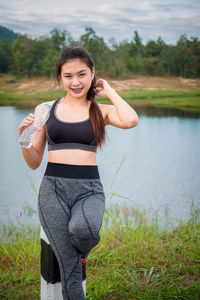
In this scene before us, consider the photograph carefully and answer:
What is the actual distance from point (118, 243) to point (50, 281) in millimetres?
973

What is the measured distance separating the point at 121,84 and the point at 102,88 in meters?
3.19

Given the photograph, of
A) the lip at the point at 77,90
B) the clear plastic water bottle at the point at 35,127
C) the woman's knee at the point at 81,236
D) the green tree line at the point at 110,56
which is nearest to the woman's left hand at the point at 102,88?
the lip at the point at 77,90

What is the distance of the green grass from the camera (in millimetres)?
4930

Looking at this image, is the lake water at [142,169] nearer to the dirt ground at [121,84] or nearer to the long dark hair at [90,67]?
the dirt ground at [121,84]

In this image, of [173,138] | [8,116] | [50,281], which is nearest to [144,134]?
[173,138]

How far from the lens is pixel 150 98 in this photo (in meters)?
5.38

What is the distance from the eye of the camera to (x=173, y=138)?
5031 millimetres

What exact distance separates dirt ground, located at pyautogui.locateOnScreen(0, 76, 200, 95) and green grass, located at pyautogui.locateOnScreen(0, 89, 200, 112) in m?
0.12

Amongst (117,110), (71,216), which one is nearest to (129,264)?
(71,216)

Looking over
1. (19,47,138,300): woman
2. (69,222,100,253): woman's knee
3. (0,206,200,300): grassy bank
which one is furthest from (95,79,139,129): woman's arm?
(0,206,200,300): grassy bank

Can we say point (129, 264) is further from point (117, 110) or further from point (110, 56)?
point (110, 56)

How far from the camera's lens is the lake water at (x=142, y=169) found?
10.8 ft

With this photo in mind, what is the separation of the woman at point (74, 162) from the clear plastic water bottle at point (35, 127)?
0.02 meters

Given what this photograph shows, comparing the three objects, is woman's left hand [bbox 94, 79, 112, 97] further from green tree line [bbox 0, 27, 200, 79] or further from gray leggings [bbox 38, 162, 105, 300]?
green tree line [bbox 0, 27, 200, 79]
